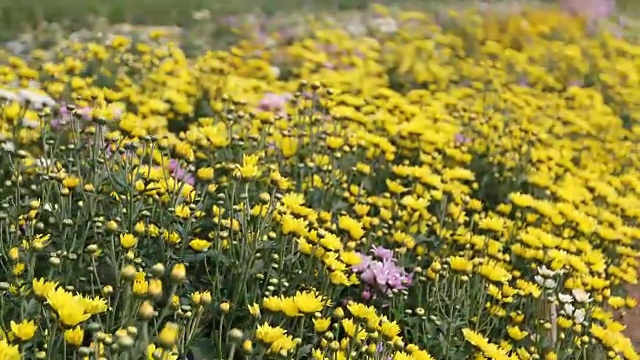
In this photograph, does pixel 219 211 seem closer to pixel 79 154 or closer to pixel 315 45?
pixel 79 154

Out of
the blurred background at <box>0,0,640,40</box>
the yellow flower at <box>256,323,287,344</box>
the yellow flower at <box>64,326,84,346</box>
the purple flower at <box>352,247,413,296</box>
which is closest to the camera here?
the yellow flower at <box>64,326,84,346</box>

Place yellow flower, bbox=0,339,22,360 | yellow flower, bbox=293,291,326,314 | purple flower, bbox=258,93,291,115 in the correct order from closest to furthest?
yellow flower, bbox=0,339,22,360, yellow flower, bbox=293,291,326,314, purple flower, bbox=258,93,291,115

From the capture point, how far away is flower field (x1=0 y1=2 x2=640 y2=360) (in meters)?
1.97

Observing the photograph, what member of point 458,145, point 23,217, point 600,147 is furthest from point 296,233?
point 600,147

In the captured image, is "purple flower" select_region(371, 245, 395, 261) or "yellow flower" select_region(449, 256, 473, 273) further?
"purple flower" select_region(371, 245, 395, 261)

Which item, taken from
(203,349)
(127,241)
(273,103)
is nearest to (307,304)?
(203,349)

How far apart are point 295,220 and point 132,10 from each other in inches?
261

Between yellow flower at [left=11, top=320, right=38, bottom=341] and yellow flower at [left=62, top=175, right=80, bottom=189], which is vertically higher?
yellow flower at [left=62, top=175, right=80, bottom=189]

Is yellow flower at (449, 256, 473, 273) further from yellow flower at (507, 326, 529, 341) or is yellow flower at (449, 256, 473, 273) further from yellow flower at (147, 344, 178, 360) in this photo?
yellow flower at (147, 344, 178, 360)

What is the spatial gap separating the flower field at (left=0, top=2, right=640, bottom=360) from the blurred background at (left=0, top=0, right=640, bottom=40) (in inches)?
86.4

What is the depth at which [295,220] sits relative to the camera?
2271 mm

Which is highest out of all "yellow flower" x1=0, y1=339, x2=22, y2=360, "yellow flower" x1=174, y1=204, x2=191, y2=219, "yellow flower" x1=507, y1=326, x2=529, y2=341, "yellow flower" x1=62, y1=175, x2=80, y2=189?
"yellow flower" x1=62, y1=175, x2=80, y2=189

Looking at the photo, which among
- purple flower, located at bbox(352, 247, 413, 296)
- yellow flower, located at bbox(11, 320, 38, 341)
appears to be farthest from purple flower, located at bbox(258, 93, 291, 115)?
yellow flower, located at bbox(11, 320, 38, 341)

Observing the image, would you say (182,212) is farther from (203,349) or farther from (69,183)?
(203,349)
